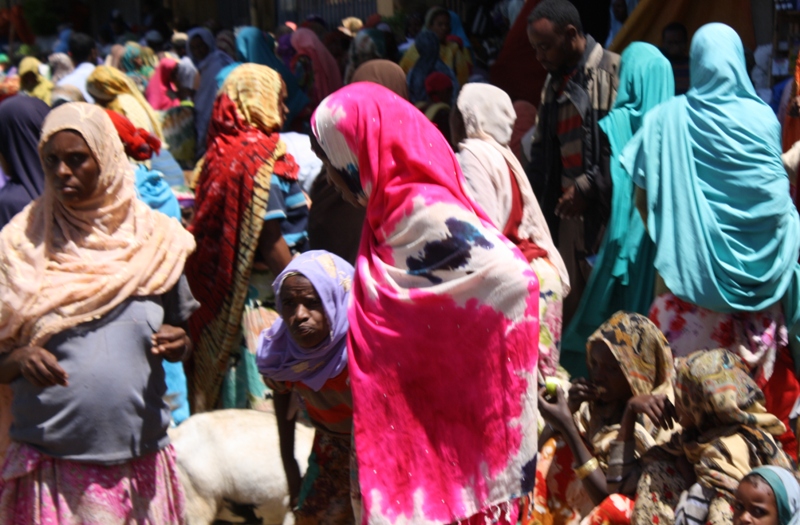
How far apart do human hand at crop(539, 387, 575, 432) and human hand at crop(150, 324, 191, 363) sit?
1.22 m

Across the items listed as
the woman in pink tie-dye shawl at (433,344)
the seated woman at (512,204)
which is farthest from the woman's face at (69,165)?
the seated woman at (512,204)

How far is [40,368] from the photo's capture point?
10.5ft

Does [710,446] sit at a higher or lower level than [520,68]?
lower

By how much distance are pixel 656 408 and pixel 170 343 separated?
1.61 metres

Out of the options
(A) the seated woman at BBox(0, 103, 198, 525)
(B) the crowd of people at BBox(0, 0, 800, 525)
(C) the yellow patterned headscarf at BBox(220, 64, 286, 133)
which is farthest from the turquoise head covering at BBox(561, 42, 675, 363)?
(A) the seated woman at BBox(0, 103, 198, 525)

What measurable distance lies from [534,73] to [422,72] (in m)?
1.38

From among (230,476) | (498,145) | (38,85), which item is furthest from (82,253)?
(38,85)

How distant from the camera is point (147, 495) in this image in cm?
348

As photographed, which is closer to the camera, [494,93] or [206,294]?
[494,93]

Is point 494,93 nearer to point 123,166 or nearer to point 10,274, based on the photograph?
point 123,166

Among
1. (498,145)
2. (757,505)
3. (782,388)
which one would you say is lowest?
(782,388)

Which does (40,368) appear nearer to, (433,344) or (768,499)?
(433,344)

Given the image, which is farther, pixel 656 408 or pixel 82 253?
pixel 82 253

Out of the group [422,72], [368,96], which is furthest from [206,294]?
[422,72]
